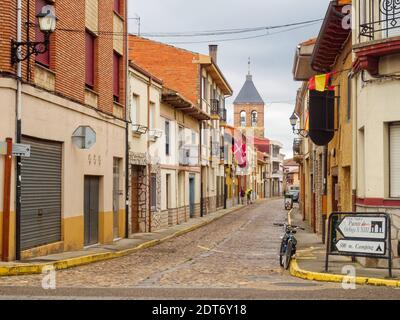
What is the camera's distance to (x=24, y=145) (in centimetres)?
1459

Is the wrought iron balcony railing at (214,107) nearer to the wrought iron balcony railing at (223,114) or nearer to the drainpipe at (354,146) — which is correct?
the wrought iron balcony railing at (223,114)

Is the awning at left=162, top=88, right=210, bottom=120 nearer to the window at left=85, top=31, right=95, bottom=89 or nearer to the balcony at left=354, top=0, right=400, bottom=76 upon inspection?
the window at left=85, top=31, right=95, bottom=89

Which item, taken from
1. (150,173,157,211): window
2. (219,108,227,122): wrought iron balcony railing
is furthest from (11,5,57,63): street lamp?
(219,108,227,122): wrought iron balcony railing

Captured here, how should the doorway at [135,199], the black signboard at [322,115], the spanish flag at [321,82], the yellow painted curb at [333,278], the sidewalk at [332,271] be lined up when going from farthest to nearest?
the doorway at [135,199] < the spanish flag at [321,82] < the black signboard at [322,115] < the sidewalk at [332,271] < the yellow painted curb at [333,278]

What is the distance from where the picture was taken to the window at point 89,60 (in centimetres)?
2055

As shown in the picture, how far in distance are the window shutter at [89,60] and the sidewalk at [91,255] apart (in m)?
4.84

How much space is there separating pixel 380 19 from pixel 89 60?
952cm

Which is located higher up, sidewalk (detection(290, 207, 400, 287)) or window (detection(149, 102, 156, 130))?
window (detection(149, 102, 156, 130))

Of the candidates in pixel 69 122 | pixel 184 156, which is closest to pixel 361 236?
pixel 69 122

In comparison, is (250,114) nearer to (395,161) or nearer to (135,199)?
(135,199)

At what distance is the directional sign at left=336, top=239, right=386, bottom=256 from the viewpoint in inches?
512

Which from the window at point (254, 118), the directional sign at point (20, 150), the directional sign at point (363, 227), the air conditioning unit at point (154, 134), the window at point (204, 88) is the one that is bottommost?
the directional sign at point (363, 227)

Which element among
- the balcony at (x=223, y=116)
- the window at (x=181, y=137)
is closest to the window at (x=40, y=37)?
the window at (x=181, y=137)

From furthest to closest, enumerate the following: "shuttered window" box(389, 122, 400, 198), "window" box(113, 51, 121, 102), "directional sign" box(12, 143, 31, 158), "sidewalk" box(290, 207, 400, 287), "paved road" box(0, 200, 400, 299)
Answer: "window" box(113, 51, 121, 102), "directional sign" box(12, 143, 31, 158), "shuttered window" box(389, 122, 400, 198), "sidewalk" box(290, 207, 400, 287), "paved road" box(0, 200, 400, 299)
